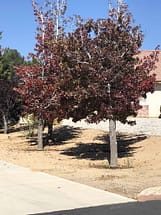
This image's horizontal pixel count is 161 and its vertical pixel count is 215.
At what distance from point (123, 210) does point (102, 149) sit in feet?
41.8

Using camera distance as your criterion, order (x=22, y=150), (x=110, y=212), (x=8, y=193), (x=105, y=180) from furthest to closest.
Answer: (x=22, y=150) → (x=105, y=180) → (x=8, y=193) → (x=110, y=212)

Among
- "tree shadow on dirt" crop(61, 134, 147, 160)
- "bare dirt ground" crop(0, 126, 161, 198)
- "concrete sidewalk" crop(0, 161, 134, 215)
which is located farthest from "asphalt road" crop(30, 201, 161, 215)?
"tree shadow on dirt" crop(61, 134, 147, 160)

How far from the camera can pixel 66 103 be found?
18.0m

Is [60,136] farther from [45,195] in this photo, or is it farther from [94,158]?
A: [45,195]

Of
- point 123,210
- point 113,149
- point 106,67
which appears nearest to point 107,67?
point 106,67

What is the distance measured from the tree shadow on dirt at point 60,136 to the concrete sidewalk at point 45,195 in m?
13.0

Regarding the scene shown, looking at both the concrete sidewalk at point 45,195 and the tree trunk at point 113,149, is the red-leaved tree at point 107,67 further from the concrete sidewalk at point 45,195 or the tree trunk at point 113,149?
the concrete sidewalk at point 45,195

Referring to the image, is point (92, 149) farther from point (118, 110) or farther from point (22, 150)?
point (118, 110)

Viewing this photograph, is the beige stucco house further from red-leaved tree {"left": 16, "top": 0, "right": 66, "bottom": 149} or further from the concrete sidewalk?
the concrete sidewalk

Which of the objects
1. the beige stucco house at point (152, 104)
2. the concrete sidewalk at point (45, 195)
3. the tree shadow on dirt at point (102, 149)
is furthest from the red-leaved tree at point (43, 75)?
the beige stucco house at point (152, 104)

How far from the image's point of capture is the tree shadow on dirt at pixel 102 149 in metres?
19.9

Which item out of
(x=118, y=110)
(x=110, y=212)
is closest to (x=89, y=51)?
(x=118, y=110)

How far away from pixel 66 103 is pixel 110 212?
363 inches

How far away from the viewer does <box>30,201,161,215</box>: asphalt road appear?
29.5ft
